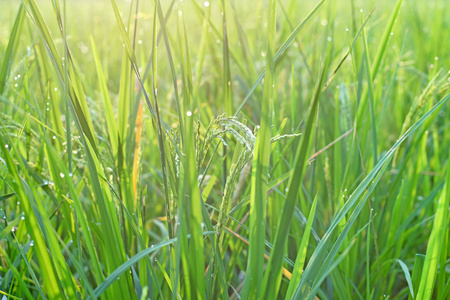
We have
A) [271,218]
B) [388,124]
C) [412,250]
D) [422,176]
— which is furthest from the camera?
[388,124]

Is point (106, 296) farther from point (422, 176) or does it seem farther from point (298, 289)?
point (422, 176)

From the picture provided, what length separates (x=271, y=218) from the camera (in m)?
0.96

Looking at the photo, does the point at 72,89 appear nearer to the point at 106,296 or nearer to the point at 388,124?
the point at 106,296

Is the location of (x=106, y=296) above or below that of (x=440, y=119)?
below

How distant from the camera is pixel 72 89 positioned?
67 cm

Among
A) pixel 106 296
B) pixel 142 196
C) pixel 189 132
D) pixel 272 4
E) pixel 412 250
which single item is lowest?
pixel 412 250

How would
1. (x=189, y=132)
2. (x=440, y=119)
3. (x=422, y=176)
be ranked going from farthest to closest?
1. (x=440, y=119)
2. (x=422, y=176)
3. (x=189, y=132)

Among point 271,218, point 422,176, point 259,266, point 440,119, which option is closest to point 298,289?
point 259,266

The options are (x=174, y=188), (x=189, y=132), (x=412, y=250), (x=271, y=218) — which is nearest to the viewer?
(x=189, y=132)

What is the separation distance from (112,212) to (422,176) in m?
1.07

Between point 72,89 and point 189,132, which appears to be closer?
point 189,132

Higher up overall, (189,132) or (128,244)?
(189,132)

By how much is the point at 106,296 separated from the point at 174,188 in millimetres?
209

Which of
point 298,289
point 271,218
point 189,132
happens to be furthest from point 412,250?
point 189,132
